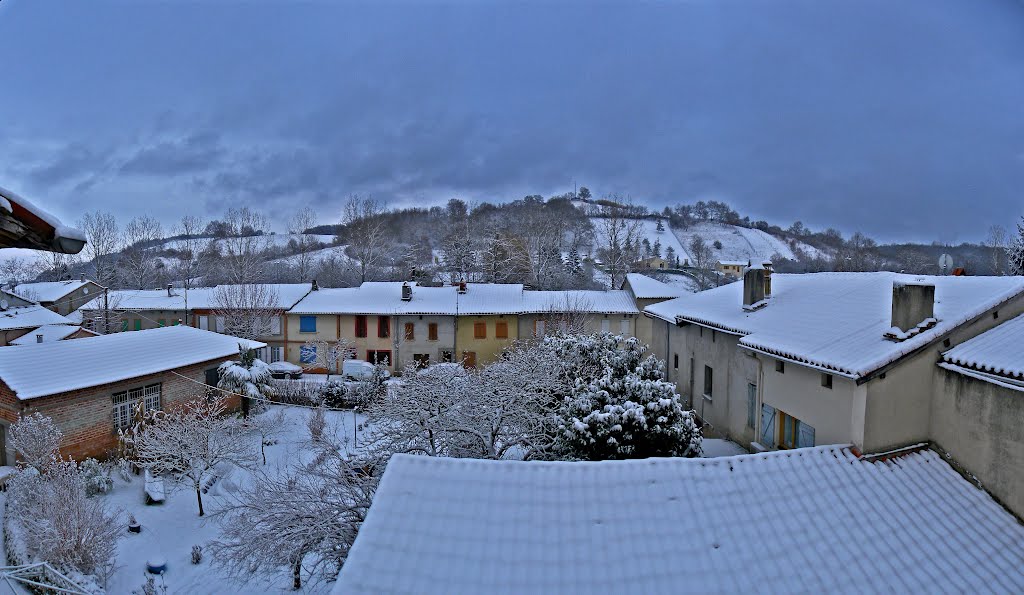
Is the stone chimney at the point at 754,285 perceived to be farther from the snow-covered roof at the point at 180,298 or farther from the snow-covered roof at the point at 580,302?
the snow-covered roof at the point at 180,298

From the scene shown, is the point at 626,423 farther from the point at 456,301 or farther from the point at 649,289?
the point at 649,289

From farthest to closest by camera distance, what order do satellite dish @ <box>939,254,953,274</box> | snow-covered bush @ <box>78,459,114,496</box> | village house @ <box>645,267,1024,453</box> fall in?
snow-covered bush @ <box>78,459,114,496</box>
satellite dish @ <box>939,254,953,274</box>
village house @ <box>645,267,1024,453</box>

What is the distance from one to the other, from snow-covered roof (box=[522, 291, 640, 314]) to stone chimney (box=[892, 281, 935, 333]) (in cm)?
2103

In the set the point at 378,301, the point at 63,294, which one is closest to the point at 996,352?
the point at 378,301

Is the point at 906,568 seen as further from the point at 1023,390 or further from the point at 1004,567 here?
the point at 1023,390

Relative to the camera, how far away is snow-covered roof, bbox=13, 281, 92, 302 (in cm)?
4076

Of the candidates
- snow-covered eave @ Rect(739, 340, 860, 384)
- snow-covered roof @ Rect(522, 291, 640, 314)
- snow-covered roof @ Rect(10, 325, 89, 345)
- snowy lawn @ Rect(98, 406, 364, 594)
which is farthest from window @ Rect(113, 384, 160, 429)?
snow-covered roof @ Rect(522, 291, 640, 314)

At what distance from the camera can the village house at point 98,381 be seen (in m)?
13.9

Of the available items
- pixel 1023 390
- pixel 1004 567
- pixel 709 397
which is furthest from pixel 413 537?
pixel 709 397

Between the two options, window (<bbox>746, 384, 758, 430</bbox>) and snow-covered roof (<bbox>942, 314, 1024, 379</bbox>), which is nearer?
snow-covered roof (<bbox>942, 314, 1024, 379</bbox>)

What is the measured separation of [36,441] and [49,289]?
42.5 metres

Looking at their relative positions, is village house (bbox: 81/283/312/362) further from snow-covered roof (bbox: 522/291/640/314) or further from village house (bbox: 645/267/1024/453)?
village house (bbox: 645/267/1024/453)

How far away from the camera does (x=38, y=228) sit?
4555mm

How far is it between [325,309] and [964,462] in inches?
1183
